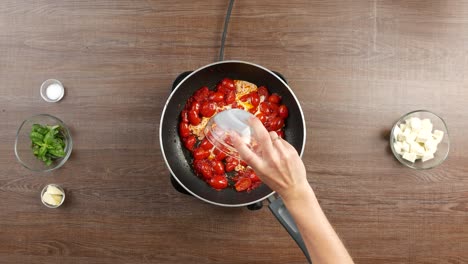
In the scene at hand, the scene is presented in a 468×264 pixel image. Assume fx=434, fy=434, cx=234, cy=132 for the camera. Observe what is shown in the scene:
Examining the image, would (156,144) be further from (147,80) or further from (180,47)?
(180,47)

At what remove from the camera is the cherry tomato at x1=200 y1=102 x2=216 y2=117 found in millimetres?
A: 1200

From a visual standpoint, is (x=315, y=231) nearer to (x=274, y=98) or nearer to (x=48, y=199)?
(x=274, y=98)

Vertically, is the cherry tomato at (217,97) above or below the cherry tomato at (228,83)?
below

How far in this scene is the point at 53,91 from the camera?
132 cm

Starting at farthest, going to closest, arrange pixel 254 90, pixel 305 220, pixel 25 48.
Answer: pixel 25 48 < pixel 254 90 < pixel 305 220

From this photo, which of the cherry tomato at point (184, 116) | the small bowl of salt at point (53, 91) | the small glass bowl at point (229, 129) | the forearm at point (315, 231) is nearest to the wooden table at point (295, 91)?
the small bowl of salt at point (53, 91)

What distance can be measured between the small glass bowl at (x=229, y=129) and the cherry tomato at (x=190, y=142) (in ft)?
0.24

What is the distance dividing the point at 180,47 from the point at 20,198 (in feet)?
2.22

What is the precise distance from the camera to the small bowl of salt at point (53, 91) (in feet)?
4.33

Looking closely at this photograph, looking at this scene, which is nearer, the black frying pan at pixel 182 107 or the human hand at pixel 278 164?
the human hand at pixel 278 164

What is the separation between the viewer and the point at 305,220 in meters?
0.83

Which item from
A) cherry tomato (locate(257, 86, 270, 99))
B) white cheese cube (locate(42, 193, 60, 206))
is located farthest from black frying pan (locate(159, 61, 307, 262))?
white cheese cube (locate(42, 193, 60, 206))

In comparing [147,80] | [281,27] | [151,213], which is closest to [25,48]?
[147,80]

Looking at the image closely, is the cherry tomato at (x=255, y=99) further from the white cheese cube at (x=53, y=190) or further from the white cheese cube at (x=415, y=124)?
the white cheese cube at (x=53, y=190)
